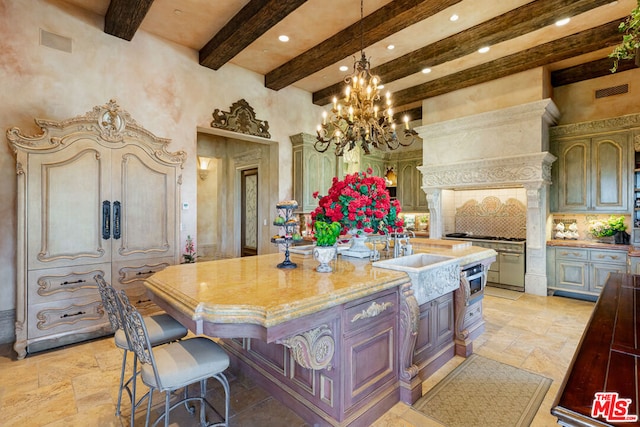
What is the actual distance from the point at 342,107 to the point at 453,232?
424cm

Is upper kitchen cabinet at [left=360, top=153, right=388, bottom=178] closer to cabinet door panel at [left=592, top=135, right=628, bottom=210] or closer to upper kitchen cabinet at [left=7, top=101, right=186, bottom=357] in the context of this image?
cabinet door panel at [left=592, top=135, right=628, bottom=210]

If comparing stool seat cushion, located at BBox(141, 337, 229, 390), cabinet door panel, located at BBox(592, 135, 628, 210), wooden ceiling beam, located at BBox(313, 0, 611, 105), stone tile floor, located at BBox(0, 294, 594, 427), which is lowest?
stone tile floor, located at BBox(0, 294, 594, 427)

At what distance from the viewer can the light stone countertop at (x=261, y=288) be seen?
1.40m

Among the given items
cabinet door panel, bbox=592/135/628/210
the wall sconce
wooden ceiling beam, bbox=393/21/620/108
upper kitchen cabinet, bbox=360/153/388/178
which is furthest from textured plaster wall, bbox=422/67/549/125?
the wall sconce

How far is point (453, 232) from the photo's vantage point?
21.4 ft

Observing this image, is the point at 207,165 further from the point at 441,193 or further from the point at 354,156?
the point at 441,193

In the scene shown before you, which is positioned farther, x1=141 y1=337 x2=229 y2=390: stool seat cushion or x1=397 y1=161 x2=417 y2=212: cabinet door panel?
x1=397 y1=161 x2=417 y2=212: cabinet door panel

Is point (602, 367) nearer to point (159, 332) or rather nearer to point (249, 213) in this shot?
point (159, 332)

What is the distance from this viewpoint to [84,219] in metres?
3.19

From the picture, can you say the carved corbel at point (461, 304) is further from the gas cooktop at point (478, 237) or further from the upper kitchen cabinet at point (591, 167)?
the upper kitchen cabinet at point (591, 167)

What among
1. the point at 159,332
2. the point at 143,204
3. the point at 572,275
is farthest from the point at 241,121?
the point at 572,275

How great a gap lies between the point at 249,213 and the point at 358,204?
4876 millimetres

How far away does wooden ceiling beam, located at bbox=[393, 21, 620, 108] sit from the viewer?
3902 millimetres

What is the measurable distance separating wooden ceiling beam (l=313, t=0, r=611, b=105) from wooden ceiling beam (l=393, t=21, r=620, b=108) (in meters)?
0.93
